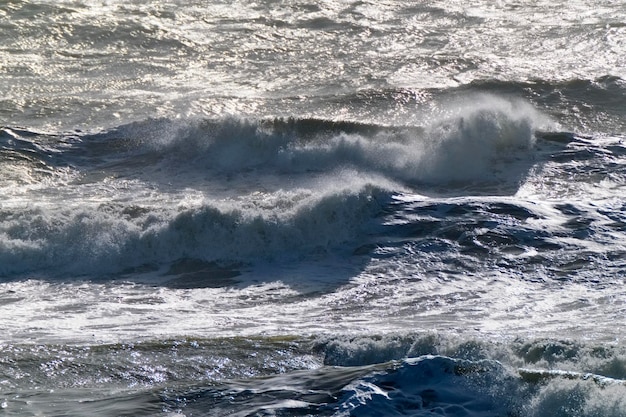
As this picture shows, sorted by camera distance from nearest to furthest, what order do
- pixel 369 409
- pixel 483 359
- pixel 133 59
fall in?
1. pixel 369 409
2. pixel 483 359
3. pixel 133 59

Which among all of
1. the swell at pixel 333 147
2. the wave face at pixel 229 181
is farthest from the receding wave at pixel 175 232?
the swell at pixel 333 147

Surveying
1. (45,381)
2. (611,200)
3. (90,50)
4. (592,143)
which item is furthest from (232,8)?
(45,381)

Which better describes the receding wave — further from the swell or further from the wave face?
the swell

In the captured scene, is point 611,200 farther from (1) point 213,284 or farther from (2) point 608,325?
(1) point 213,284

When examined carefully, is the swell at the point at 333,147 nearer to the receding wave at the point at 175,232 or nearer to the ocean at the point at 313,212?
the ocean at the point at 313,212

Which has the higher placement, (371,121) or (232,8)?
(232,8)

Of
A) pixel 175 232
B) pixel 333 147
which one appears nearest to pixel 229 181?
pixel 333 147

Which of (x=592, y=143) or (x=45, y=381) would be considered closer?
(x=45, y=381)

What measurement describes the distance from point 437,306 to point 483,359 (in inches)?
92.9

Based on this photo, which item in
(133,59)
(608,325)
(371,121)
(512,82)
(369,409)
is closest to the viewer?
(369,409)

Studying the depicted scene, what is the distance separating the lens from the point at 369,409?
7527 millimetres

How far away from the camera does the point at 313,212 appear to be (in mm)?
12906

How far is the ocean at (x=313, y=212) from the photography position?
819 cm

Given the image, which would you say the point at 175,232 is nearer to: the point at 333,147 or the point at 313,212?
the point at 313,212
